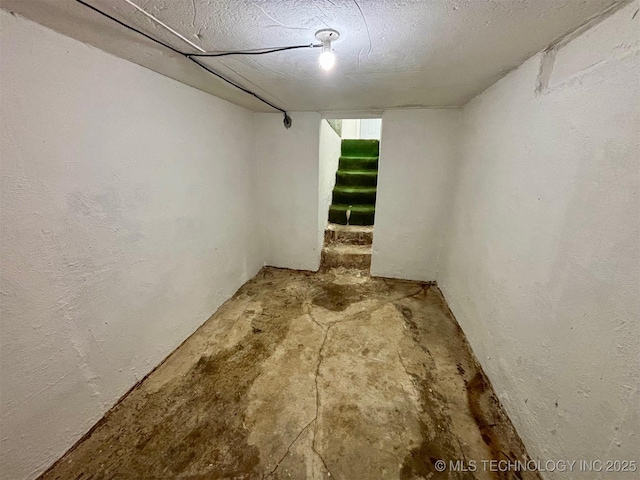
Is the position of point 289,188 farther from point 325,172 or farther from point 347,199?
point 347,199

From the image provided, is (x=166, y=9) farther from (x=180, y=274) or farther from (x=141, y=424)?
(x=141, y=424)

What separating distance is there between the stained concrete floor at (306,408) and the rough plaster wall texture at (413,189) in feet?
2.64

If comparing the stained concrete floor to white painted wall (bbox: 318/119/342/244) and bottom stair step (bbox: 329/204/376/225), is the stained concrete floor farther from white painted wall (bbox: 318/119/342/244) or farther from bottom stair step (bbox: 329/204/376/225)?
bottom stair step (bbox: 329/204/376/225)

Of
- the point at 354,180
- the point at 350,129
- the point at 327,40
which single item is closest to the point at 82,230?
the point at 327,40

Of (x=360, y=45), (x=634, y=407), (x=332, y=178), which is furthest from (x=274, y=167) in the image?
(x=634, y=407)

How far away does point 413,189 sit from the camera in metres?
2.65

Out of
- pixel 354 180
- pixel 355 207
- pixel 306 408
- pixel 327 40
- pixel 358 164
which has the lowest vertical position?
pixel 306 408

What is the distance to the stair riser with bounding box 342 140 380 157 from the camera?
4465 mm

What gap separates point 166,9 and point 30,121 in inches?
27.2

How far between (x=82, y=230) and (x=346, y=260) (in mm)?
2561

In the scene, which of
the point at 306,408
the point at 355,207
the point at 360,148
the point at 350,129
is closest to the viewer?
the point at 306,408

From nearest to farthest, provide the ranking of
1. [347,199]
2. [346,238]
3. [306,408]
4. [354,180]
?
1. [306,408]
2. [346,238]
3. [347,199]
4. [354,180]

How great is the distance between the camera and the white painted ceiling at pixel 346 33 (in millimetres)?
847

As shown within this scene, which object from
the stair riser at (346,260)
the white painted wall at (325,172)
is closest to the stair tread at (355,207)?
the white painted wall at (325,172)
